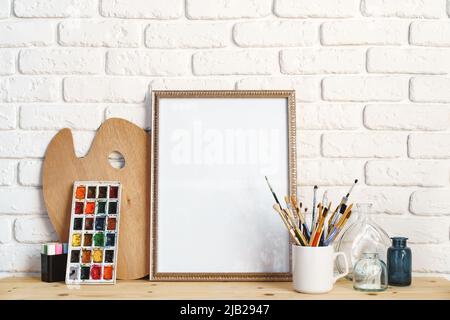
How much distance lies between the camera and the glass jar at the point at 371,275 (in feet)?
3.38

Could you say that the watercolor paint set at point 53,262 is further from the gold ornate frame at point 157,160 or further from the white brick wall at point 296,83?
the gold ornate frame at point 157,160

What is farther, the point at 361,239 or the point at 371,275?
the point at 361,239

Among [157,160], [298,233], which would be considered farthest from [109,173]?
[298,233]

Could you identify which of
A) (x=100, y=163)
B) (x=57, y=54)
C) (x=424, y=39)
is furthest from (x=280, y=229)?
(x=57, y=54)

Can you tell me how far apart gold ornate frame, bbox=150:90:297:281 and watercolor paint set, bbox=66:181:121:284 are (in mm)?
84

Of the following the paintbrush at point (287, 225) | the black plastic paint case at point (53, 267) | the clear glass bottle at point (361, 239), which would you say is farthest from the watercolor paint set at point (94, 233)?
the clear glass bottle at point (361, 239)

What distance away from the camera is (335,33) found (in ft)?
3.92

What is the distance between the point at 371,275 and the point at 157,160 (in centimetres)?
54

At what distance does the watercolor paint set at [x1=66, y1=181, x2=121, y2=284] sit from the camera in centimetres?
110

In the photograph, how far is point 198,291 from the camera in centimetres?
103

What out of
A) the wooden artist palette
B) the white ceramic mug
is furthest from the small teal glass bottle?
the wooden artist palette

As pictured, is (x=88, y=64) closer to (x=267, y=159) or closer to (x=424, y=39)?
(x=267, y=159)

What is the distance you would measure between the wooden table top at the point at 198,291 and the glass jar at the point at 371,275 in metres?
0.02

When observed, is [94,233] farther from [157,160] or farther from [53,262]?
[157,160]
